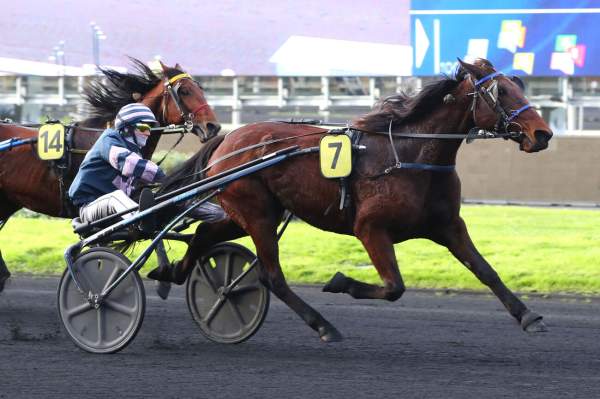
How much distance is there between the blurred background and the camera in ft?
52.9

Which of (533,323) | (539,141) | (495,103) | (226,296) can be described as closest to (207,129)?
(226,296)

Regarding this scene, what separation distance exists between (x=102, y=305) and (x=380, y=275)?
63.1 inches

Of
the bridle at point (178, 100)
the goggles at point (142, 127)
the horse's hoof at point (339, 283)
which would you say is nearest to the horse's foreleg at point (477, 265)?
the horse's hoof at point (339, 283)

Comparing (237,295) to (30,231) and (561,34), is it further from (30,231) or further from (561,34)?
(561,34)

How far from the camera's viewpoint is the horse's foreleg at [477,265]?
6.17 m

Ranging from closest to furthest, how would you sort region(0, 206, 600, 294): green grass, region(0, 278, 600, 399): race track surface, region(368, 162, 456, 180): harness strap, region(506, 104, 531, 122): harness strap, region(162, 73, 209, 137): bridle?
region(0, 278, 600, 399): race track surface < region(506, 104, 531, 122): harness strap < region(368, 162, 456, 180): harness strap < region(162, 73, 209, 137): bridle < region(0, 206, 600, 294): green grass

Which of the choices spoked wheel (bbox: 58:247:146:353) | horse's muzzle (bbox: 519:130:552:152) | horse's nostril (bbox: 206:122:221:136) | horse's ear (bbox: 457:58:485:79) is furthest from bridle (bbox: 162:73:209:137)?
horse's muzzle (bbox: 519:130:552:152)

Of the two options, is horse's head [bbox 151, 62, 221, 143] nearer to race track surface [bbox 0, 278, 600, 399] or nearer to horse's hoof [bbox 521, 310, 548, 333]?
race track surface [bbox 0, 278, 600, 399]

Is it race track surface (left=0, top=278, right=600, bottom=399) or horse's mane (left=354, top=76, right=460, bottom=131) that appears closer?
race track surface (left=0, top=278, right=600, bottom=399)

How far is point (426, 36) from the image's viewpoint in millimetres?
16547

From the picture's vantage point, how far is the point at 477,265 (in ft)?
20.7

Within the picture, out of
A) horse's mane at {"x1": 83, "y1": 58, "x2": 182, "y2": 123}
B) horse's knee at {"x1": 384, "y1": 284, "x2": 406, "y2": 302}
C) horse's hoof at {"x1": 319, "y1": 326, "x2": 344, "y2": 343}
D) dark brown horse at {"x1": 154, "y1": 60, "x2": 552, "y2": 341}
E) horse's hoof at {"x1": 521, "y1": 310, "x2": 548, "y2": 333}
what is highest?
horse's mane at {"x1": 83, "y1": 58, "x2": 182, "y2": 123}

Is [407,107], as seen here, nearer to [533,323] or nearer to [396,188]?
[396,188]

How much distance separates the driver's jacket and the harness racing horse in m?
1.06
